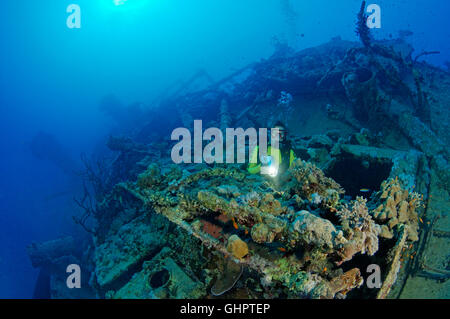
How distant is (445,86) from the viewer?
9.66m

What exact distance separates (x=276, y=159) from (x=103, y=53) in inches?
6223

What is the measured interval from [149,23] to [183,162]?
185 meters

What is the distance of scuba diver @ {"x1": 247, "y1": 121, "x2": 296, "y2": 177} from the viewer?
5.18m

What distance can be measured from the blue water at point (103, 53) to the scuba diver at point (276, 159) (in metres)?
21.6

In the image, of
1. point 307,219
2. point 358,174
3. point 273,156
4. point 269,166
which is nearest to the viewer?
point 307,219

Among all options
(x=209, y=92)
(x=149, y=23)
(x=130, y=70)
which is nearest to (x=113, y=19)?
(x=149, y=23)

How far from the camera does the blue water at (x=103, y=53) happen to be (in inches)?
1567

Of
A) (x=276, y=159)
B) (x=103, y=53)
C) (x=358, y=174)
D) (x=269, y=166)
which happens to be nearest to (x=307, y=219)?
(x=269, y=166)

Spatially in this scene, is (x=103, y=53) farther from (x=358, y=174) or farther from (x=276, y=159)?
(x=358, y=174)

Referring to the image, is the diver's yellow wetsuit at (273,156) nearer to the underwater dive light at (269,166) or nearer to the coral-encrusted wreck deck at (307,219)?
the underwater dive light at (269,166)

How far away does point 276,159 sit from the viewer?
5.31 m

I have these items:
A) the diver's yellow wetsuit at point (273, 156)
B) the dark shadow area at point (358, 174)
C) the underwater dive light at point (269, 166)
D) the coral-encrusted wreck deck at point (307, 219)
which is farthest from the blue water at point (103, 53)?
the dark shadow area at point (358, 174)
